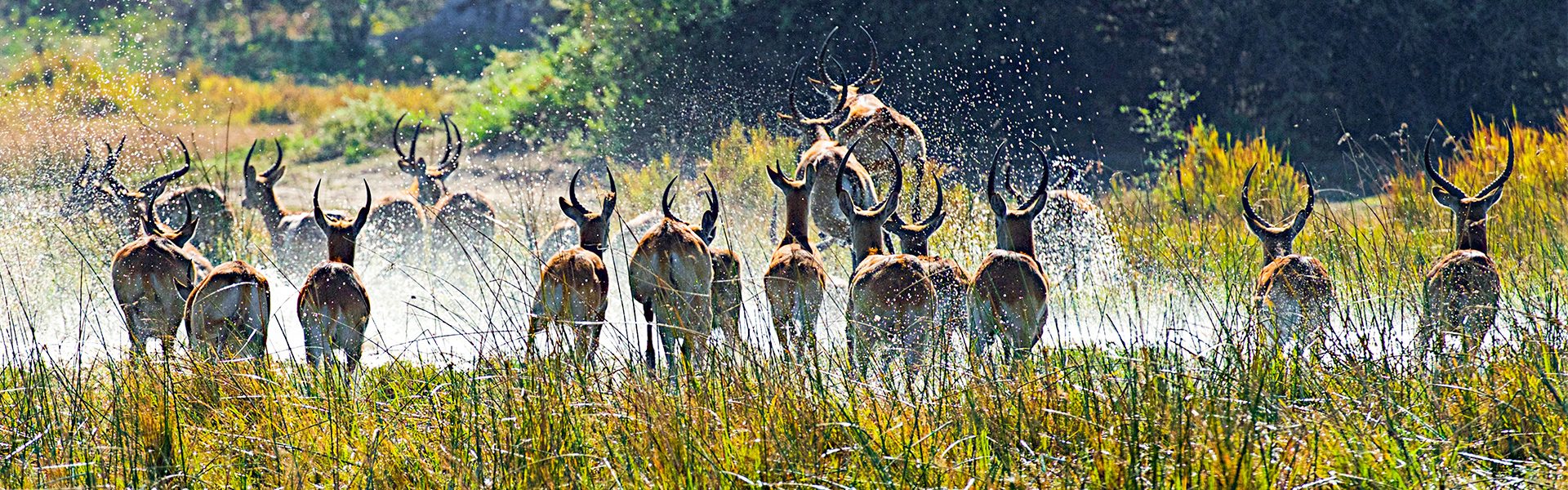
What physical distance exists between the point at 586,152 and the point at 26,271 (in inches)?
345

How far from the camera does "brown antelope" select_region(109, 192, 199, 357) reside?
25.6ft

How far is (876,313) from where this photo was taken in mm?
6973

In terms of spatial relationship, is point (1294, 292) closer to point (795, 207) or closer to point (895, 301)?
point (895, 301)

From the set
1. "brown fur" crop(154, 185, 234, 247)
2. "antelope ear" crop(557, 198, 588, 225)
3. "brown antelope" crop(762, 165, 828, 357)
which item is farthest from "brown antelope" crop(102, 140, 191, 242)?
"brown antelope" crop(762, 165, 828, 357)

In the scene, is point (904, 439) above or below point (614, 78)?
below

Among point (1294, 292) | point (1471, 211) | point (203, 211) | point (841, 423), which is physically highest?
point (203, 211)

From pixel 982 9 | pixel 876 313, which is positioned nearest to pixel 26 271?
pixel 876 313

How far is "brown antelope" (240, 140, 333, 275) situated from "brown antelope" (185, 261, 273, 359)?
3.42m

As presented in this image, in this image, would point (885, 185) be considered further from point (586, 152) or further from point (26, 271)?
point (586, 152)

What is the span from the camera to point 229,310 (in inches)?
291

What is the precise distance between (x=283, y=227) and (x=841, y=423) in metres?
7.11

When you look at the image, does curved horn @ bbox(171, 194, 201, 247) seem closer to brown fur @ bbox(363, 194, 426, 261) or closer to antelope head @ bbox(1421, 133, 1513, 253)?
brown fur @ bbox(363, 194, 426, 261)

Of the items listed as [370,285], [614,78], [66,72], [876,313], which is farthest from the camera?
[66,72]

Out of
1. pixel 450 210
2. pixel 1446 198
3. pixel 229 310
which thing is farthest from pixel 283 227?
pixel 1446 198
